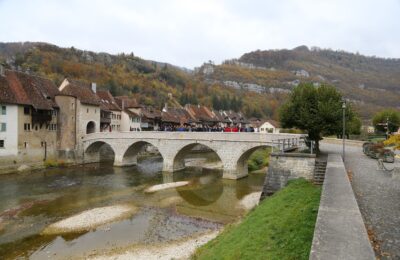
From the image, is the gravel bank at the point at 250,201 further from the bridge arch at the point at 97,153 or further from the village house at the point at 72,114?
the village house at the point at 72,114

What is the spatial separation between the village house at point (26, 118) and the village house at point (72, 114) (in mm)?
846

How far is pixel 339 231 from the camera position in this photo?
21.5 ft

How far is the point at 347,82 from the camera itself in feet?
479

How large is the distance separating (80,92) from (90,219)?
2679 centimetres

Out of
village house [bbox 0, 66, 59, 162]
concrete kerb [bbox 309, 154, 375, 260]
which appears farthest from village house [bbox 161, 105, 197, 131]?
concrete kerb [bbox 309, 154, 375, 260]

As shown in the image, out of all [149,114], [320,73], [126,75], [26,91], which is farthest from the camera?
[320,73]

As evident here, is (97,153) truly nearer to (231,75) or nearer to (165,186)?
(165,186)

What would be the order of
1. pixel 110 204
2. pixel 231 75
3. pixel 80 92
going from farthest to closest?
pixel 231 75 < pixel 80 92 < pixel 110 204

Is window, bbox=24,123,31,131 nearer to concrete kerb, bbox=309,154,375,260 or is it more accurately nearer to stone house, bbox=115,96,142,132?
stone house, bbox=115,96,142,132

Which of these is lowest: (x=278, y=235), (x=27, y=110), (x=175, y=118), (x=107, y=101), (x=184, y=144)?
(x=278, y=235)

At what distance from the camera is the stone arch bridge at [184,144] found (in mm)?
26922

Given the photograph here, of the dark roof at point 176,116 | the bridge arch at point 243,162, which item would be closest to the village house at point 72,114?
the dark roof at point 176,116

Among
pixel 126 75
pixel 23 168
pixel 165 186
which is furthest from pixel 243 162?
pixel 126 75

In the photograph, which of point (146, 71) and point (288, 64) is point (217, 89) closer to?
point (146, 71)
